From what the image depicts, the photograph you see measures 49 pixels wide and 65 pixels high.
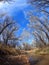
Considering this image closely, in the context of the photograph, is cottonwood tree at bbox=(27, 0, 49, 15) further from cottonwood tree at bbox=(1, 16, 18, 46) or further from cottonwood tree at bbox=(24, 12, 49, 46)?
cottonwood tree at bbox=(1, 16, 18, 46)

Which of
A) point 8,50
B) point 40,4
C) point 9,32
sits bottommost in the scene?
point 8,50

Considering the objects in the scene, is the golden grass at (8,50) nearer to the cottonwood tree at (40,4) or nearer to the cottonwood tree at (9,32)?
the cottonwood tree at (9,32)

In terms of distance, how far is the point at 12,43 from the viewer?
2203 millimetres

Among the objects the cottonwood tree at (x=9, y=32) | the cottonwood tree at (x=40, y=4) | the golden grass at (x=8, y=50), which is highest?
the cottonwood tree at (x=40, y=4)

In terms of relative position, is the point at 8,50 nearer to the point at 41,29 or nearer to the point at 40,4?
the point at 41,29

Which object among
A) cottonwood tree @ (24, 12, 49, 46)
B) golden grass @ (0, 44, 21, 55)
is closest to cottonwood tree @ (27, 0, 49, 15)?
cottonwood tree @ (24, 12, 49, 46)

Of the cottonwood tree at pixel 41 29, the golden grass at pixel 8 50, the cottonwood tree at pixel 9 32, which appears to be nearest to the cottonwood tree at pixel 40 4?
the cottonwood tree at pixel 41 29

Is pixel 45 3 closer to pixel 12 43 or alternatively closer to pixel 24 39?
pixel 24 39

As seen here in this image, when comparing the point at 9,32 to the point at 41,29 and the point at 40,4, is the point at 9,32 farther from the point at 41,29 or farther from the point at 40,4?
the point at 40,4

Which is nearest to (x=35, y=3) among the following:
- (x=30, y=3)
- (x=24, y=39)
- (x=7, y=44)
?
(x=30, y=3)

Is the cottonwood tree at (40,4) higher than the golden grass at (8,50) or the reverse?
higher

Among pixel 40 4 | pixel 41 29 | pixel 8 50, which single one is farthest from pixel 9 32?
pixel 40 4

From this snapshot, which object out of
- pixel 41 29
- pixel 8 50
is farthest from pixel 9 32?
pixel 41 29

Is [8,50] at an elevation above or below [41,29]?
below
